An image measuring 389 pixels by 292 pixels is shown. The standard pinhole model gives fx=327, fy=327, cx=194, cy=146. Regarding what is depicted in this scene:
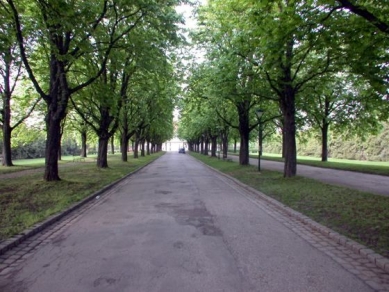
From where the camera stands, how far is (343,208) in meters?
8.37

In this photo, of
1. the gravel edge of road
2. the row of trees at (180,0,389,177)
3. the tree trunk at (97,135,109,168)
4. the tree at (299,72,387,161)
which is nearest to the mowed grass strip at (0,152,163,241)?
the gravel edge of road

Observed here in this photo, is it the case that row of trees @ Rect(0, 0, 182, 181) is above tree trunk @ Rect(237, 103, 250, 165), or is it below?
above

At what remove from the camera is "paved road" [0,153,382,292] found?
4086 mm

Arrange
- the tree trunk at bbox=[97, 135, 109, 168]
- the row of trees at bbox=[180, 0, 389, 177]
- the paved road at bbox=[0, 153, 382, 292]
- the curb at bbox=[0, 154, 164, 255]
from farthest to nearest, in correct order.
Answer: the tree trunk at bbox=[97, 135, 109, 168] → the row of trees at bbox=[180, 0, 389, 177] → the curb at bbox=[0, 154, 164, 255] → the paved road at bbox=[0, 153, 382, 292]

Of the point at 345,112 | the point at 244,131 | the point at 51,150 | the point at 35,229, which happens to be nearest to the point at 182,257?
the point at 35,229

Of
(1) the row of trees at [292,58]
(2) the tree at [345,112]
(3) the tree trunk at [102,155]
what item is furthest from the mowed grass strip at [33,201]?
(2) the tree at [345,112]

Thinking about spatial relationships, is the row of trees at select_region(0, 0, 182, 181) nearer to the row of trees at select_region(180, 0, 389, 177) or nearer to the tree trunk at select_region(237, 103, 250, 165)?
the row of trees at select_region(180, 0, 389, 177)

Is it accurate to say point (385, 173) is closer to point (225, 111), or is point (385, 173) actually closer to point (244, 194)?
point (244, 194)

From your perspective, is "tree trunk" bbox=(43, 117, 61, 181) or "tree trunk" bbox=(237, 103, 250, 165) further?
"tree trunk" bbox=(237, 103, 250, 165)

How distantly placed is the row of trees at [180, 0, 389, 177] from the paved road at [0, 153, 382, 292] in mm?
4818

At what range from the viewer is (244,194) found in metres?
12.0

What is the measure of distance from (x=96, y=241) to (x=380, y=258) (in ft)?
15.3

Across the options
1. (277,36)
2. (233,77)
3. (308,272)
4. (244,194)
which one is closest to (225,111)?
(233,77)

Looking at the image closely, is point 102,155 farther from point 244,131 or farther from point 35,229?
point 35,229
